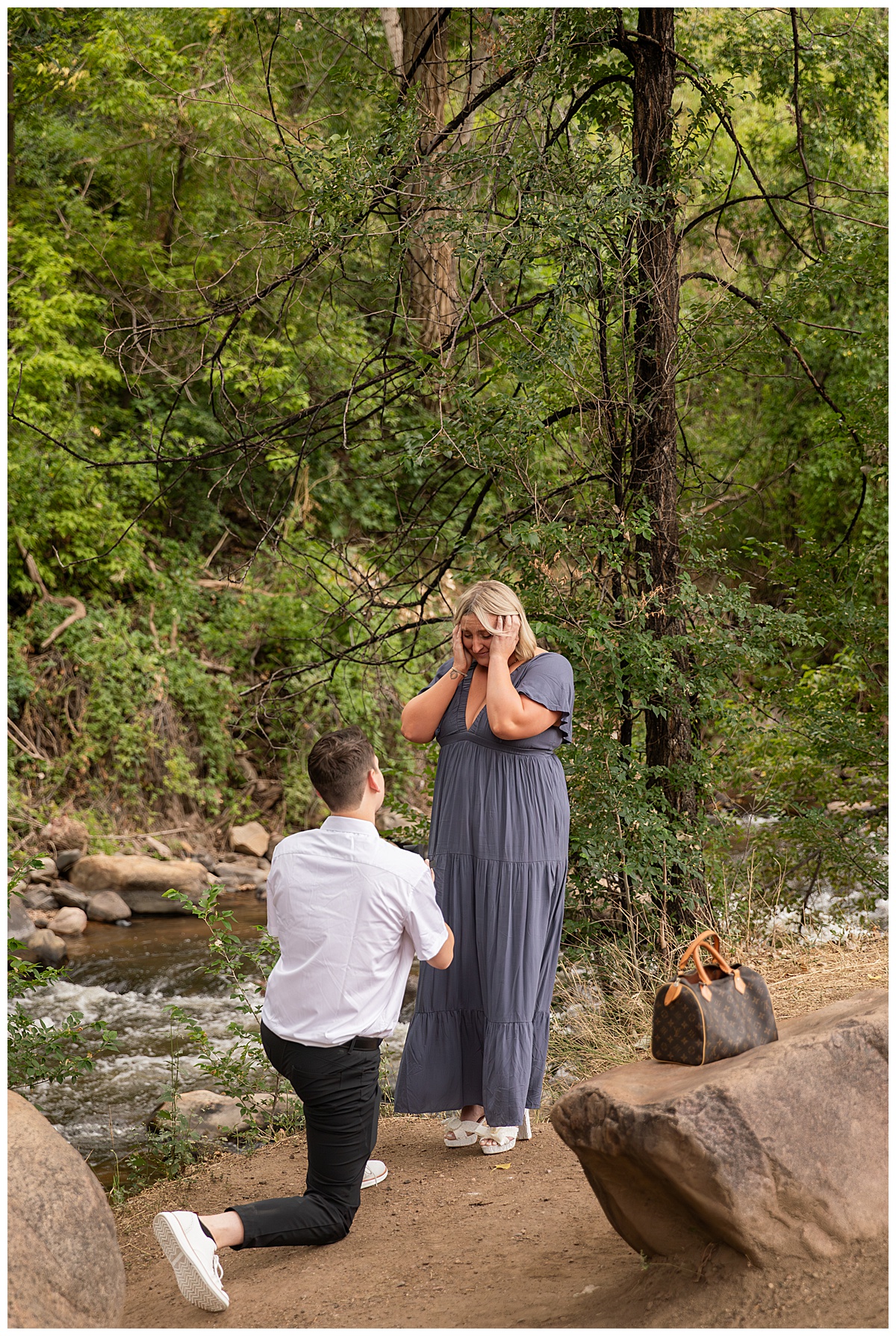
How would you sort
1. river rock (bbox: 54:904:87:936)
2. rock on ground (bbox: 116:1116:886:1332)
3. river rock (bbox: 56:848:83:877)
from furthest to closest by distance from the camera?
river rock (bbox: 56:848:83:877) → river rock (bbox: 54:904:87:936) → rock on ground (bbox: 116:1116:886:1332)

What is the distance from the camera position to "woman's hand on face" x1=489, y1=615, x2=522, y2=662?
368cm

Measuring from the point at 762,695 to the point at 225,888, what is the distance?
6.15 meters

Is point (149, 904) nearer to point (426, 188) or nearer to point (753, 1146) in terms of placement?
point (426, 188)

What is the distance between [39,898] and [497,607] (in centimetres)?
748

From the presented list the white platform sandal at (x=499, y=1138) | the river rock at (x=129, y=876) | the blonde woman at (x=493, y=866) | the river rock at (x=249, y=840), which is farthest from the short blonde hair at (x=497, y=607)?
the river rock at (x=249, y=840)

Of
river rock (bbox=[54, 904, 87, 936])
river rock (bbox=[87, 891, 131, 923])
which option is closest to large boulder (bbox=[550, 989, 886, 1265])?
river rock (bbox=[54, 904, 87, 936])

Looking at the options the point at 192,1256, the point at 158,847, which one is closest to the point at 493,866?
the point at 192,1256

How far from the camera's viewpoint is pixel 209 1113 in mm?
5441

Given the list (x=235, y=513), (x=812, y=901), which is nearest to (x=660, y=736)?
(x=812, y=901)

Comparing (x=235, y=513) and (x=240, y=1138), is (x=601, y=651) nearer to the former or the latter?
(x=240, y=1138)

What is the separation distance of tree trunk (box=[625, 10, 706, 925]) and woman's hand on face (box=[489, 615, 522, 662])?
181 cm

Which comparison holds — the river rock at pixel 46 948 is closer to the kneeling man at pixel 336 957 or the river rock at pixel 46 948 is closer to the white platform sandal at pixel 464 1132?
the white platform sandal at pixel 464 1132

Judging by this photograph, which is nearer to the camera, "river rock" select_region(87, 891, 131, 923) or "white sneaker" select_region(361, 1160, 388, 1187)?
"white sneaker" select_region(361, 1160, 388, 1187)

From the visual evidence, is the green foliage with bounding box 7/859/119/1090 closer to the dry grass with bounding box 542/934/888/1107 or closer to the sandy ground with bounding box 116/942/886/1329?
the sandy ground with bounding box 116/942/886/1329
